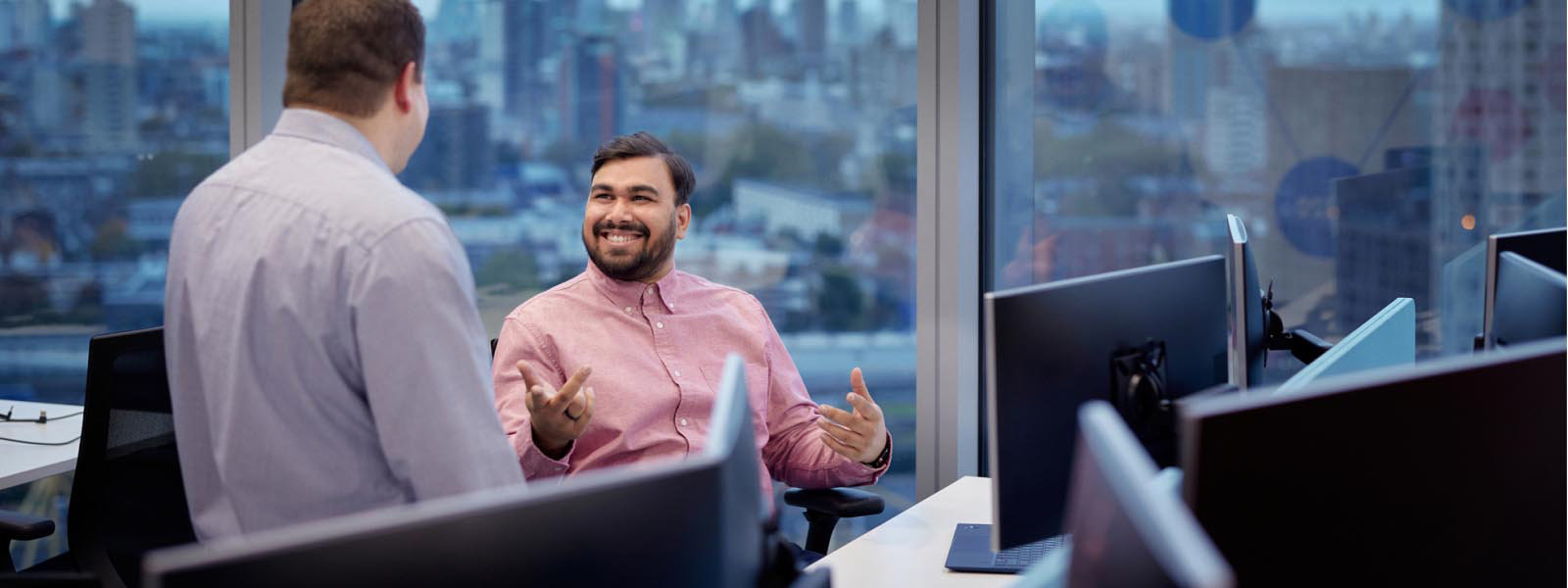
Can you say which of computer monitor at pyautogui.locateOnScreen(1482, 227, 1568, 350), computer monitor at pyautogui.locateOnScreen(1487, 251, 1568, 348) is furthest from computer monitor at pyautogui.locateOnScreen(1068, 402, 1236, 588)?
computer monitor at pyautogui.locateOnScreen(1482, 227, 1568, 350)

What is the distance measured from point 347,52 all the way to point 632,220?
1100 millimetres

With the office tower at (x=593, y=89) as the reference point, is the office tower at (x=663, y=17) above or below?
above

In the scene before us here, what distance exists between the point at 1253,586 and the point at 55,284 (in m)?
3.80

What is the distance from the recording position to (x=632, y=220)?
8.30 feet

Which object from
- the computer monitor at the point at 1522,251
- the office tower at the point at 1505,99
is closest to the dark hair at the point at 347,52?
the computer monitor at the point at 1522,251

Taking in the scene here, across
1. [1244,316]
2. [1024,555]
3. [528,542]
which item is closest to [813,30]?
[1244,316]

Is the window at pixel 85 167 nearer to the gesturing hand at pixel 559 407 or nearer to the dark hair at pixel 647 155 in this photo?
the dark hair at pixel 647 155

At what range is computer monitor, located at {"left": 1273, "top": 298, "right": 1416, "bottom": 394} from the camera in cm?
147

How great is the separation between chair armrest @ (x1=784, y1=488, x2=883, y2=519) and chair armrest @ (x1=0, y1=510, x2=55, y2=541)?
55.1 inches

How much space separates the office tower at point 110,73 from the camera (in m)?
3.61

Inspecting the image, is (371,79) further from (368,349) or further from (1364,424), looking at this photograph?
(1364,424)

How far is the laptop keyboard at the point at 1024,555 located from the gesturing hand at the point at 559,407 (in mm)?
672

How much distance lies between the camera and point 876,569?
188 centimetres

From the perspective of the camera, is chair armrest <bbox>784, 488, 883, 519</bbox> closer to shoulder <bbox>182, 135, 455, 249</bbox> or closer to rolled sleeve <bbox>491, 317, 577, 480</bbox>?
rolled sleeve <bbox>491, 317, 577, 480</bbox>
